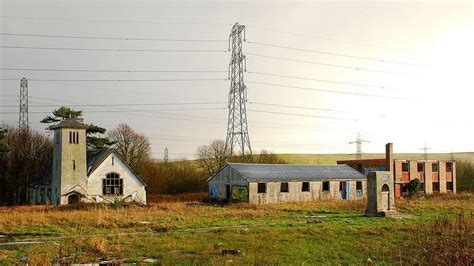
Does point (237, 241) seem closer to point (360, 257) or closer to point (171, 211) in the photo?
point (360, 257)

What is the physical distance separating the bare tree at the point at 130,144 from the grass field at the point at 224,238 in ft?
114

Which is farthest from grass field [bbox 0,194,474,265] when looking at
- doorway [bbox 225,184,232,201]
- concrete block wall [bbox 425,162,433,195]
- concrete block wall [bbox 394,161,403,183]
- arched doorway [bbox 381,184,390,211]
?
concrete block wall [bbox 425,162,433,195]

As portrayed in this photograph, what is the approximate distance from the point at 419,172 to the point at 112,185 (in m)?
42.0

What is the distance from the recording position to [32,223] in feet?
83.1

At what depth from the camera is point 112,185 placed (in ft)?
151

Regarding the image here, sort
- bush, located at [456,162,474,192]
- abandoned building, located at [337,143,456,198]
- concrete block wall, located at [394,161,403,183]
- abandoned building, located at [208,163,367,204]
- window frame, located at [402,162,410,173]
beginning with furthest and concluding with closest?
bush, located at [456,162,474,192] → window frame, located at [402,162,410,173] → abandoned building, located at [337,143,456,198] → concrete block wall, located at [394,161,403,183] → abandoned building, located at [208,163,367,204]

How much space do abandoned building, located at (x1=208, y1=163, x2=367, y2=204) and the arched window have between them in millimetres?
8818

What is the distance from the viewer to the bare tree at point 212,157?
66188 millimetres

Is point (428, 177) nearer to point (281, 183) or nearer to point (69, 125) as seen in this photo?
point (281, 183)

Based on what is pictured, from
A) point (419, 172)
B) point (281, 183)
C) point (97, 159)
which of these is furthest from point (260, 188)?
point (419, 172)

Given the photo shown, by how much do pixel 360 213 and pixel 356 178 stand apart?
2012 cm

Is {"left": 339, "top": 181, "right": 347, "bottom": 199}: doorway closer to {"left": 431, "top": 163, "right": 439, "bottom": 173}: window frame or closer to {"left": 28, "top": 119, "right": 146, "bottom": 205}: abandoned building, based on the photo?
{"left": 28, "top": 119, "right": 146, "bottom": 205}: abandoned building

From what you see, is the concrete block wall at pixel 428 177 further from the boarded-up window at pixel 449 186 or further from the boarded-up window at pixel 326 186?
the boarded-up window at pixel 326 186

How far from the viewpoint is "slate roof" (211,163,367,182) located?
153 feet
